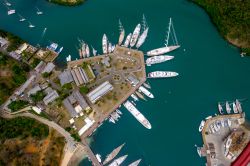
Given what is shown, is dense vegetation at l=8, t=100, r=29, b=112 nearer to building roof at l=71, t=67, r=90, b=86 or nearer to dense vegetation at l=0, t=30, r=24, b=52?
building roof at l=71, t=67, r=90, b=86

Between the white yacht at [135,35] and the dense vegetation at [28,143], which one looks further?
the white yacht at [135,35]

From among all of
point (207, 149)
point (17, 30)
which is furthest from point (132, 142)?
point (17, 30)

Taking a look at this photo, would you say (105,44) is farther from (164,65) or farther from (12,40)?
(12,40)

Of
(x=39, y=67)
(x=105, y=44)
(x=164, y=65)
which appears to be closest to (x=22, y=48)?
(x=39, y=67)

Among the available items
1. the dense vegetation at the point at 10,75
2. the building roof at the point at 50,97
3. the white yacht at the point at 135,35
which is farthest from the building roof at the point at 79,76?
the white yacht at the point at 135,35

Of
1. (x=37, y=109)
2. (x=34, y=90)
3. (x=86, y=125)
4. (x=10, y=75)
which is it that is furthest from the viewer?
(x=10, y=75)

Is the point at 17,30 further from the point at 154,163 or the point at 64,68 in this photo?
the point at 154,163

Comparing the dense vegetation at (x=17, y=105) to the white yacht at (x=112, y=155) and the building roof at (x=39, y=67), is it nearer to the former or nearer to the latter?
the building roof at (x=39, y=67)

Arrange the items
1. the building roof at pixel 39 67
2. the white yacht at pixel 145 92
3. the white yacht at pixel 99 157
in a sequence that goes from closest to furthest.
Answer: the white yacht at pixel 99 157
the white yacht at pixel 145 92
the building roof at pixel 39 67
